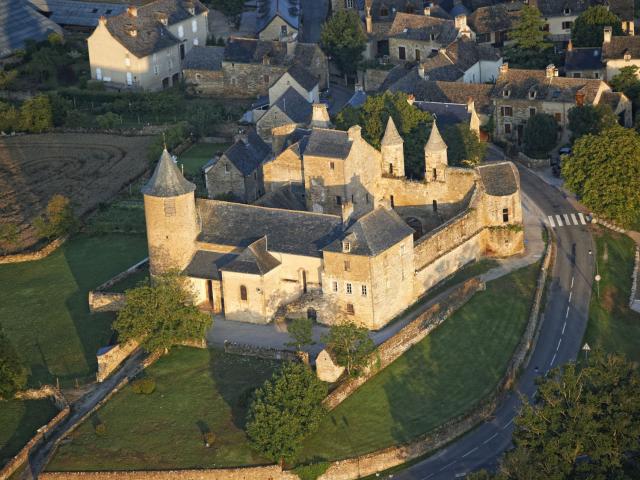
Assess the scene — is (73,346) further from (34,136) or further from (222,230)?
(34,136)

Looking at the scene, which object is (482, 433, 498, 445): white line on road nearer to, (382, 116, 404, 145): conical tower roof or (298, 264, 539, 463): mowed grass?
(298, 264, 539, 463): mowed grass

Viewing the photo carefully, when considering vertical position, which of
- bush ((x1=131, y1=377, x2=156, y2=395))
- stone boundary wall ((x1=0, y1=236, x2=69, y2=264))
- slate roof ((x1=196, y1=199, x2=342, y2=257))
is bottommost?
bush ((x1=131, y1=377, x2=156, y2=395))

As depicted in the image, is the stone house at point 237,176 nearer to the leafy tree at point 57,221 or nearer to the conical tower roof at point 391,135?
the conical tower roof at point 391,135

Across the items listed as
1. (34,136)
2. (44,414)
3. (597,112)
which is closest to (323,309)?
(44,414)

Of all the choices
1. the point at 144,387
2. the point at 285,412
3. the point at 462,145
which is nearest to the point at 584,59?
the point at 462,145

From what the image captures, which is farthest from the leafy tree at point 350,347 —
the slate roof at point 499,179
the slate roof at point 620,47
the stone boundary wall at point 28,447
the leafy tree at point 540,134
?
the slate roof at point 620,47

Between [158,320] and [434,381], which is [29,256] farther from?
[434,381]

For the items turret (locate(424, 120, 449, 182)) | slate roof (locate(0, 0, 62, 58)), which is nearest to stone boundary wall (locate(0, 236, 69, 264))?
turret (locate(424, 120, 449, 182))
